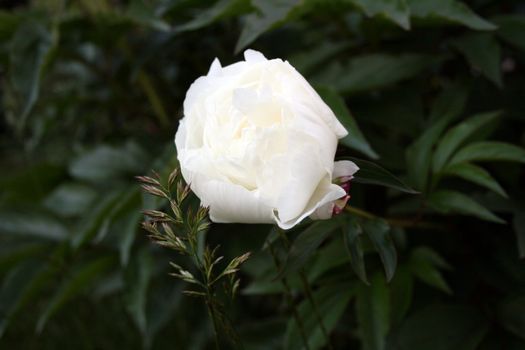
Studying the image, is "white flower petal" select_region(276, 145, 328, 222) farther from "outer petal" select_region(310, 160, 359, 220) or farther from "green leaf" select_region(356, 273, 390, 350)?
"green leaf" select_region(356, 273, 390, 350)

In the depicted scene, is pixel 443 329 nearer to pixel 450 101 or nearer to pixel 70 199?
pixel 450 101

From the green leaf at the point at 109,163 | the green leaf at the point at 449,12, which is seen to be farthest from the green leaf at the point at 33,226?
the green leaf at the point at 449,12

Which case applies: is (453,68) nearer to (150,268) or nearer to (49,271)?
(150,268)

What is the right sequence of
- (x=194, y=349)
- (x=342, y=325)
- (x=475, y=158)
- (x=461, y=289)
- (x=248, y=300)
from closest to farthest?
(x=475, y=158) < (x=461, y=289) < (x=342, y=325) < (x=194, y=349) < (x=248, y=300)

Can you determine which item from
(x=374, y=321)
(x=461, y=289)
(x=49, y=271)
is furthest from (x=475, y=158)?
(x=49, y=271)

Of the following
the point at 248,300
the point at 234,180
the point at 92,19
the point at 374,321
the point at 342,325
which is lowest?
the point at 248,300

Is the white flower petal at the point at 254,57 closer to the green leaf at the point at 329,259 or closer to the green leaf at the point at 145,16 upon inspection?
the green leaf at the point at 329,259
